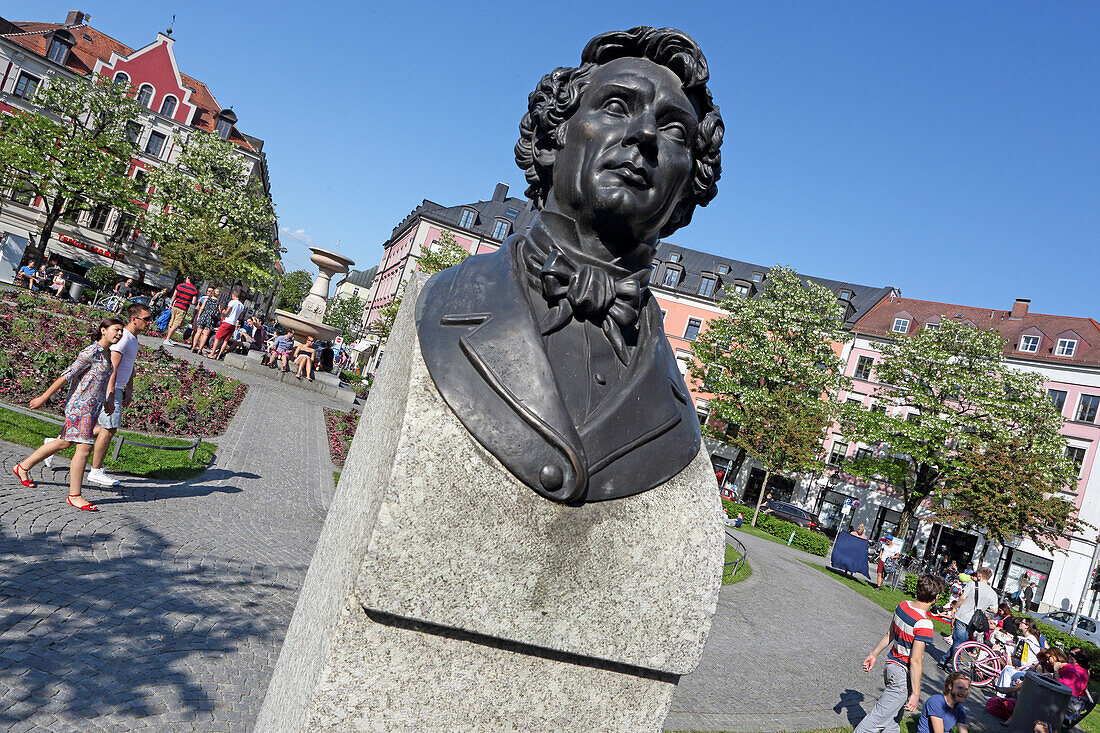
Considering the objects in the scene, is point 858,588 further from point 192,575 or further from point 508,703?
point 508,703

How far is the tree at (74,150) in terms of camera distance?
33.3m

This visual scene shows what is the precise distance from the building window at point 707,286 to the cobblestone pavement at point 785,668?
36806mm

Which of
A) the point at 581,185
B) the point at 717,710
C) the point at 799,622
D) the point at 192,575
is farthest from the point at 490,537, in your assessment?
the point at 799,622

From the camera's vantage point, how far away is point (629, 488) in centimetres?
220

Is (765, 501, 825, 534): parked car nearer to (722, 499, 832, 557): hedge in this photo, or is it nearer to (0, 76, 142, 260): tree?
(722, 499, 832, 557): hedge

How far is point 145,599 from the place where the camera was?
4.77 m

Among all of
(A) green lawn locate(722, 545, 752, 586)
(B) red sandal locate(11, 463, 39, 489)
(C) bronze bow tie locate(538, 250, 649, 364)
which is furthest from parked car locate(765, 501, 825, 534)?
(C) bronze bow tie locate(538, 250, 649, 364)

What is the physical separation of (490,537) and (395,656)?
44cm

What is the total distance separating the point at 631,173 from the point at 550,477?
1020mm

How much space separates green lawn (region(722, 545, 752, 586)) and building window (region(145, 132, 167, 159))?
153ft

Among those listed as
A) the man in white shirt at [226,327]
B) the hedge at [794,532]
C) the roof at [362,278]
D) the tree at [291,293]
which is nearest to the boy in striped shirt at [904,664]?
the man in white shirt at [226,327]

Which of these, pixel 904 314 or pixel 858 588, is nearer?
→ pixel 858 588

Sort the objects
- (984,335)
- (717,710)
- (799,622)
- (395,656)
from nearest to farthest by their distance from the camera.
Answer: (395,656) < (717,710) < (799,622) < (984,335)

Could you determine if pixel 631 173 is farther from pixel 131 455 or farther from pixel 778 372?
pixel 778 372
